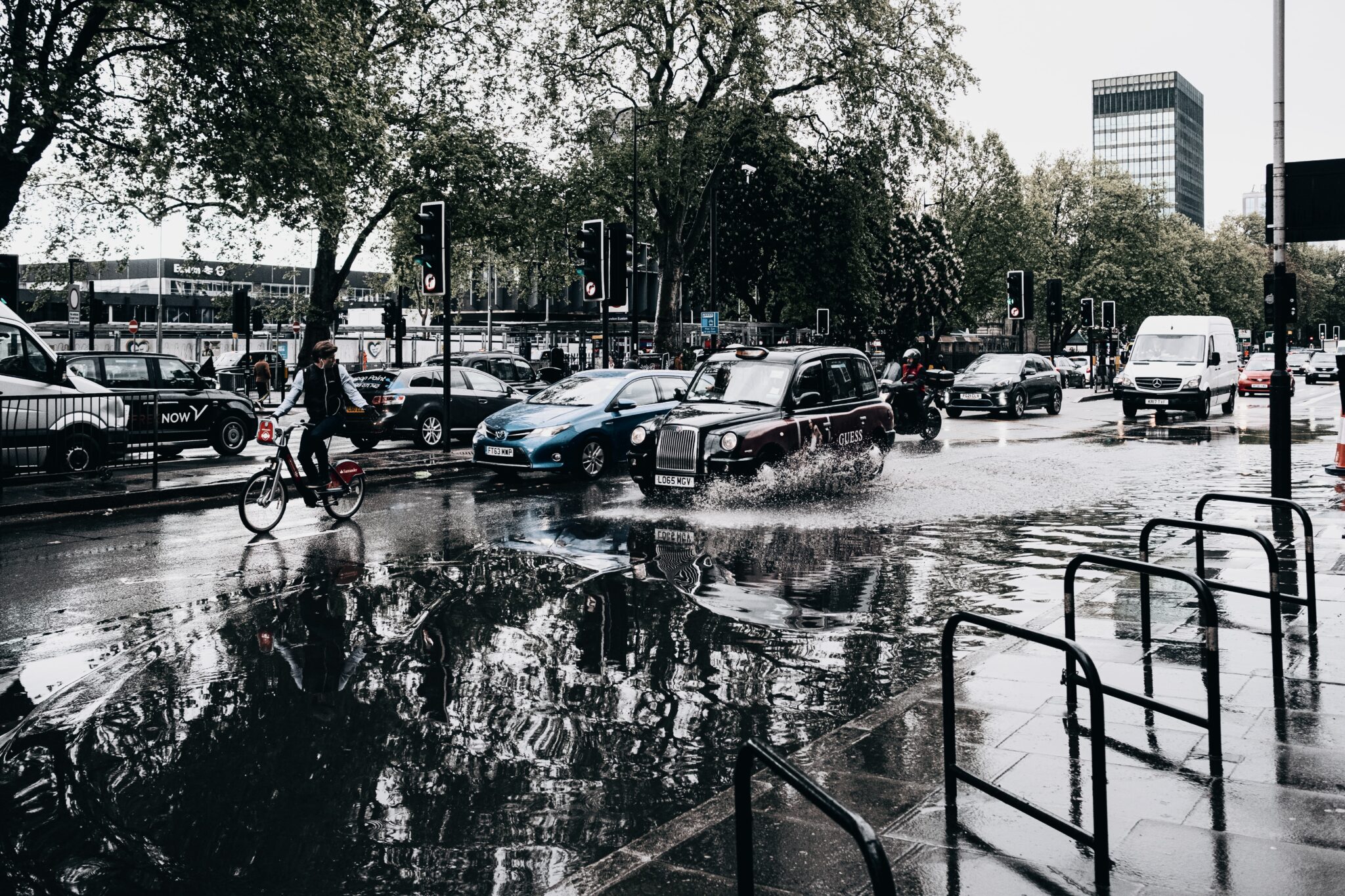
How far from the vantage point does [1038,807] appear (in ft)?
14.1

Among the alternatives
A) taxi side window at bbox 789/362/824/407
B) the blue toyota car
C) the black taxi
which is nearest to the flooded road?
the black taxi

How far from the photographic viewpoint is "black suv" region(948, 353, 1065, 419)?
32219 millimetres

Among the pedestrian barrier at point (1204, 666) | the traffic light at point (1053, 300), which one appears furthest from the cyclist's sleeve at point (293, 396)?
the traffic light at point (1053, 300)

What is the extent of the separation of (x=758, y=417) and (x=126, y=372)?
12378 millimetres

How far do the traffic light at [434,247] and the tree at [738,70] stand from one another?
643 inches

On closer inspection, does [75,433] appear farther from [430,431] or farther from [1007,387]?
[1007,387]

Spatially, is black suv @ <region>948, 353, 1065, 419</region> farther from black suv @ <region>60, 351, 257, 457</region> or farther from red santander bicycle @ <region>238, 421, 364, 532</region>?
red santander bicycle @ <region>238, 421, 364, 532</region>

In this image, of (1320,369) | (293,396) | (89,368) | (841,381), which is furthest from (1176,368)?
(1320,369)

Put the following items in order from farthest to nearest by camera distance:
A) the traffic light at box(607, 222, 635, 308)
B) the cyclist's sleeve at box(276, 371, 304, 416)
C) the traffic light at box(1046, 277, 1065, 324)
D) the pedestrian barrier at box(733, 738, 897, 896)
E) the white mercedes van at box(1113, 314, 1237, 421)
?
1. the traffic light at box(1046, 277, 1065, 324)
2. the white mercedes van at box(1113, 314, 1237, 421)
3. the traffic light at box(607, 222, 635, 308)
4. the cyclist's sleeve at box(276, 371, 304, 416)
5. the pedestrian barrier at box(733, 738, 897, 896)

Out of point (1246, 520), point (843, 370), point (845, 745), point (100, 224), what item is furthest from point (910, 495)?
point (100, 224)

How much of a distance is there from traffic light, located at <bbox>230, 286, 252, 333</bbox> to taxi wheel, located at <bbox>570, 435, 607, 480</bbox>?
23221 mm

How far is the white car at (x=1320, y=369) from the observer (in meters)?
60.4

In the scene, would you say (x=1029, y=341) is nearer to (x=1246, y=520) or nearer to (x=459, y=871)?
(x=1246, y=520)

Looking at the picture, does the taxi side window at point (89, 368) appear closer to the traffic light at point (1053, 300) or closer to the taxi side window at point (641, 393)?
the taxi side window at point (641, 393)
